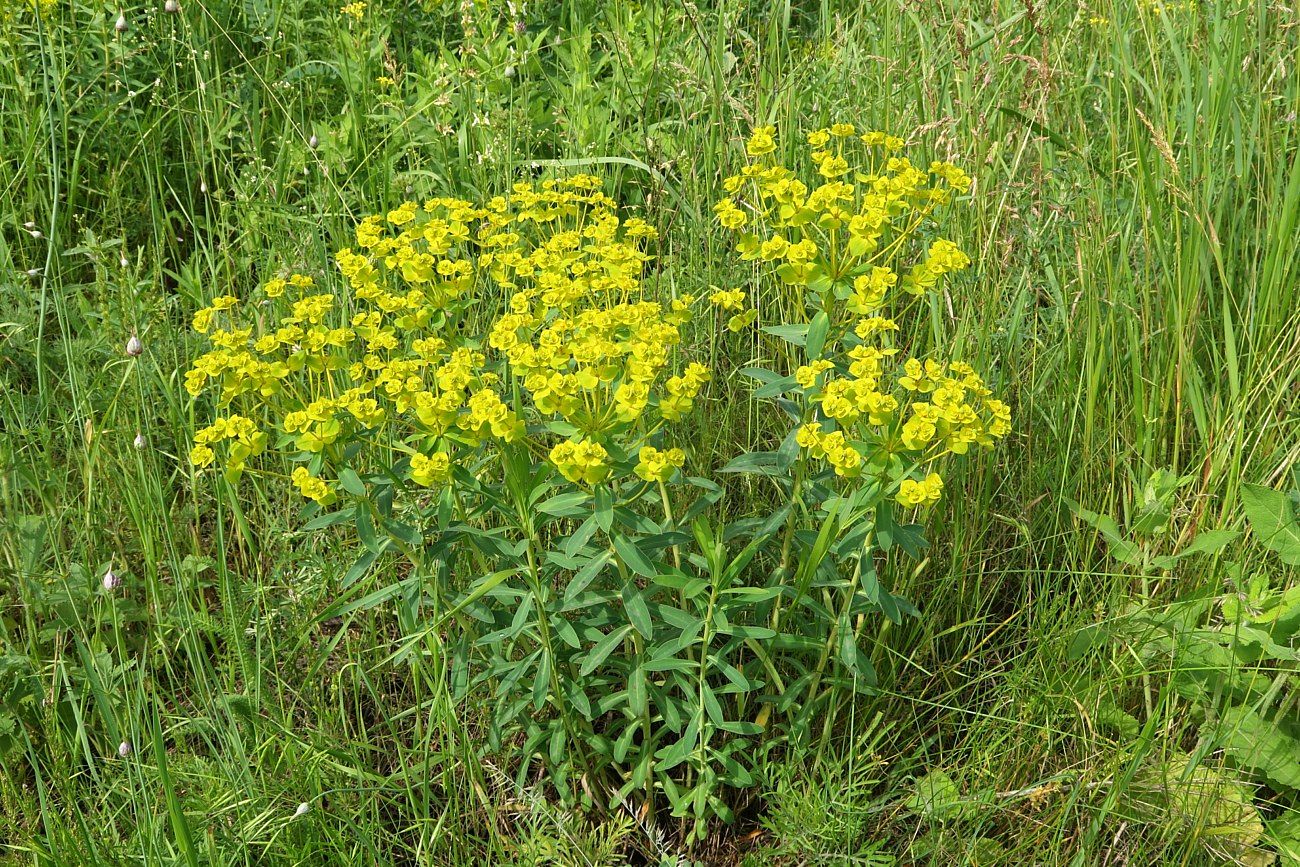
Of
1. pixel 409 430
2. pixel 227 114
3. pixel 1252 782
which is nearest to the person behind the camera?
pixel 1252 782

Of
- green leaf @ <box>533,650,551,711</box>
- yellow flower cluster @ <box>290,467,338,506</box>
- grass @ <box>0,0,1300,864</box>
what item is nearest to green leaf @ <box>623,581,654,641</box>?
green leaf @ <box>533,650,551,711</box>

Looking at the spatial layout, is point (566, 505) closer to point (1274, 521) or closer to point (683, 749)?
point (683, 749)

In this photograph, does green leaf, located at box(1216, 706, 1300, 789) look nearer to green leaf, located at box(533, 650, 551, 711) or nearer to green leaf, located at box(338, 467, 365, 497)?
green leaf, located at box(533, 650, 551, 711)

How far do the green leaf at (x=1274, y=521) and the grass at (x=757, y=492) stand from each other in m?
0.13

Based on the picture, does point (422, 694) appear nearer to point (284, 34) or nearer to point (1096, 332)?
point (1096, 332)

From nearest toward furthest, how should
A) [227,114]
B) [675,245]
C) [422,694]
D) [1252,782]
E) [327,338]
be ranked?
[327,338] < [1252,782] < [422,694] < [675,245] < [227,114]

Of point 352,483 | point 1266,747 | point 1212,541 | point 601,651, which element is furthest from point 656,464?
point 1266,747

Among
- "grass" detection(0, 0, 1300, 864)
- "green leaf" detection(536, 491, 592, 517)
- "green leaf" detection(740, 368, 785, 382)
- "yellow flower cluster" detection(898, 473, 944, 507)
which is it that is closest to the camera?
"yellow flower cluster" detection(898, 473, 944, 507)

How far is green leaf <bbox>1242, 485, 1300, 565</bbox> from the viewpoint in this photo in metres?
2.04

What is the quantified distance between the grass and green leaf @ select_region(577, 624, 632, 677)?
246 millimetres

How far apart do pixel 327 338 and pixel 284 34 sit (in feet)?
7.24

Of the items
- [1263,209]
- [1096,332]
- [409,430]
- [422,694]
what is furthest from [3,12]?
[1263,209]

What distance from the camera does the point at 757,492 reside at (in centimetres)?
245

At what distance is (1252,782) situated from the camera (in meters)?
2.15
